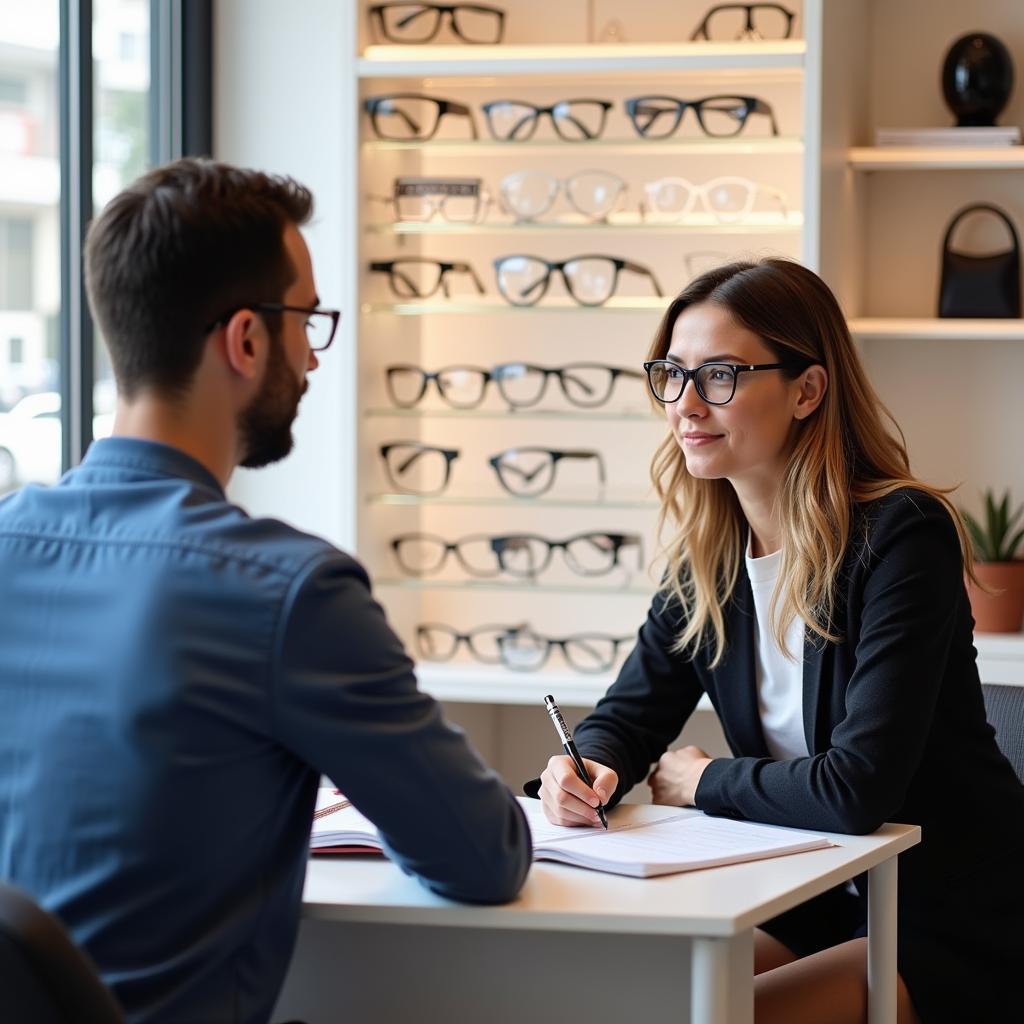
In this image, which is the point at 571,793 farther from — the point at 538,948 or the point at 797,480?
the point at 797,480

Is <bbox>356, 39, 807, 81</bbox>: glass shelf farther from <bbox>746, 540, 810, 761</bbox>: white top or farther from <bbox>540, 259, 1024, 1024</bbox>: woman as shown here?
<bbox>746, 540, 810, 761</bbox>: white top

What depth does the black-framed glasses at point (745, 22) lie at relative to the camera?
3.44 meters

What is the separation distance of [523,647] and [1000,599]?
106cm

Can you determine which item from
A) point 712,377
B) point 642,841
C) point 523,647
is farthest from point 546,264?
point 642,841

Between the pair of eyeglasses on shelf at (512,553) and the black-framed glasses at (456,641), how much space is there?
0.44 feet

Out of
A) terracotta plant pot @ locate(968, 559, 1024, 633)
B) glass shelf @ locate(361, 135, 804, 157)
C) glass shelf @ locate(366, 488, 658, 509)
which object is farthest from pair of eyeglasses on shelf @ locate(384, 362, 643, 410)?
terracotta plant pot @ locate(968, 559, 1024, 633)

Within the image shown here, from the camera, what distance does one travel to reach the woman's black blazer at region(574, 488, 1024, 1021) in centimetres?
188

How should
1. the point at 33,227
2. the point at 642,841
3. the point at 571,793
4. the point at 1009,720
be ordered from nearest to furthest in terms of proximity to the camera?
the point at 642,841 → the point at 571,793 → the point at 1009,720 → the point at 33,227

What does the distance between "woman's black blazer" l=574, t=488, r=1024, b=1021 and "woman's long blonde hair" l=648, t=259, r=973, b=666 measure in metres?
0.04

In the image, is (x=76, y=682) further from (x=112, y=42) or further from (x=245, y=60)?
(x=245, y=60)

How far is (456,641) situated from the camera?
12.0ft

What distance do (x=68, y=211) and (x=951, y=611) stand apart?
2.10 meters

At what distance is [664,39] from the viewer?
12.0 feet

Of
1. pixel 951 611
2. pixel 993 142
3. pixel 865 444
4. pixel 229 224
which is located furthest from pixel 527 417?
pixel 229 224
